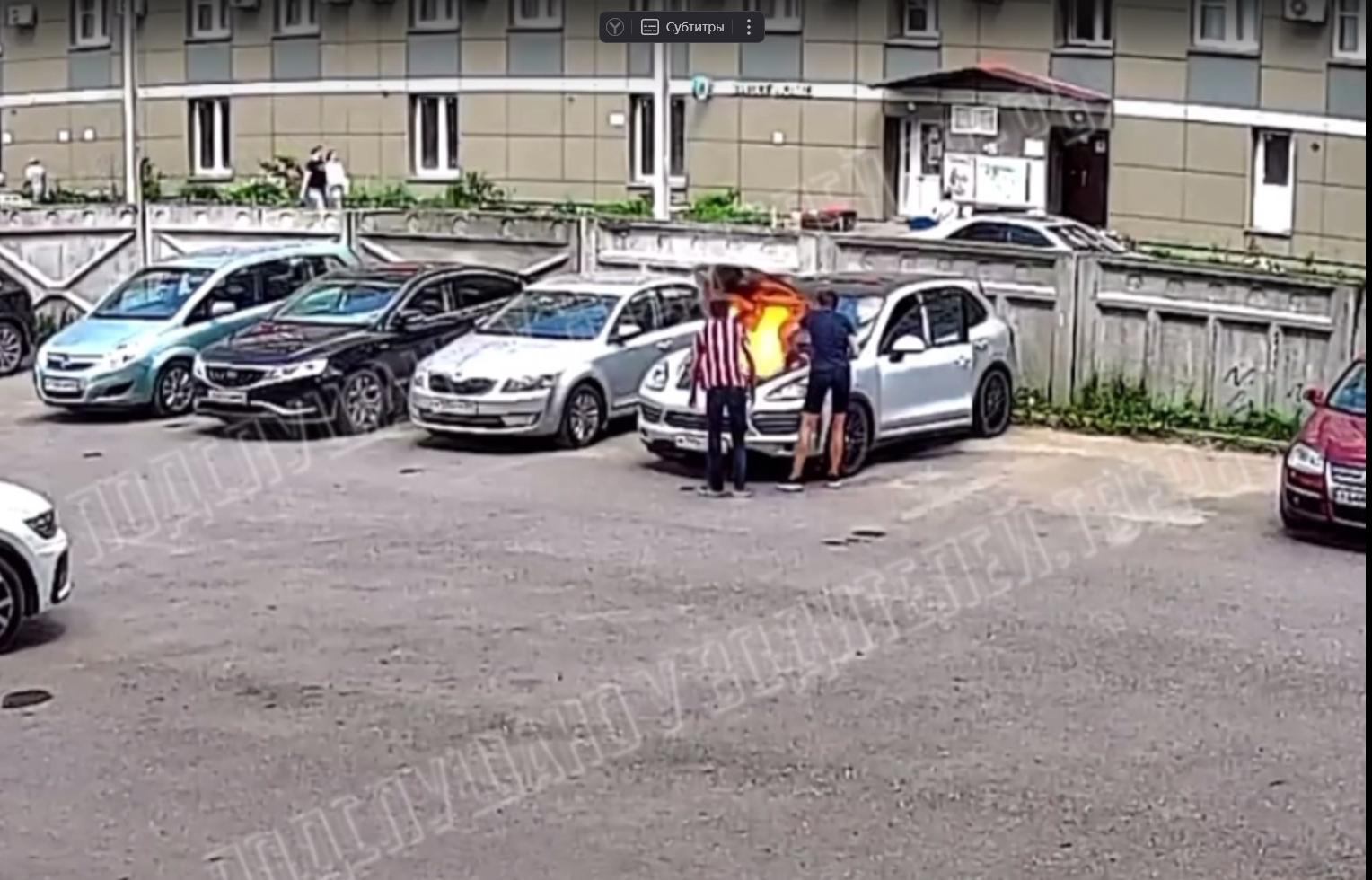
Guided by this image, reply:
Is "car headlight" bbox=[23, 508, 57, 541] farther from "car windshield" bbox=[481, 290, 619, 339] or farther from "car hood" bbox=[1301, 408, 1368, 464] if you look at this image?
"car hood" bbox=[1301, 408, 1368, 464]

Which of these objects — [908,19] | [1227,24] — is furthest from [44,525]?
[908,19]

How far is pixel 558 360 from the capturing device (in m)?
19.9

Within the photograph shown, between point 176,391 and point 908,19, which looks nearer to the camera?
point 176,391

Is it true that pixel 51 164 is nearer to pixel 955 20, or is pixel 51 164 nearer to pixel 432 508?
pixel 955 20

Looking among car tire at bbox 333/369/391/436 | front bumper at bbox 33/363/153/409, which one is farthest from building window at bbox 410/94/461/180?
car tire at bbox 333/369/391/436

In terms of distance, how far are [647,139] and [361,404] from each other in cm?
2039

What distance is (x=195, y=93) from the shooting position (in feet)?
145

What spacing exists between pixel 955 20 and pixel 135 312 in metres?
19.4

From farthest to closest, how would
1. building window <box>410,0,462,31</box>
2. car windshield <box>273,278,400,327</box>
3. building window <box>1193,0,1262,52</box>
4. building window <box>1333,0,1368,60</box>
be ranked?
building window <box>410,0,462,31</box> < building window <box>1193,0,1262,52</box> < building window <box>1333,0,1368,60</box> < car windshield <box>273,278,400,327</box>

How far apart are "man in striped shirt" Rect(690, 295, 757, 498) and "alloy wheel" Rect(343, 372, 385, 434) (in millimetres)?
4434

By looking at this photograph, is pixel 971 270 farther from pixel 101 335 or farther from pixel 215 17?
pixel 215 17

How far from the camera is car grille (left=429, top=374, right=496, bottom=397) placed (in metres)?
19.6

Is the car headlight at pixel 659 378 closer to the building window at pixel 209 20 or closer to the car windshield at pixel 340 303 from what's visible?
the car windshield at pixel 340 303

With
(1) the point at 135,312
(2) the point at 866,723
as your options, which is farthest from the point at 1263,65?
(2) the point at 866,723
